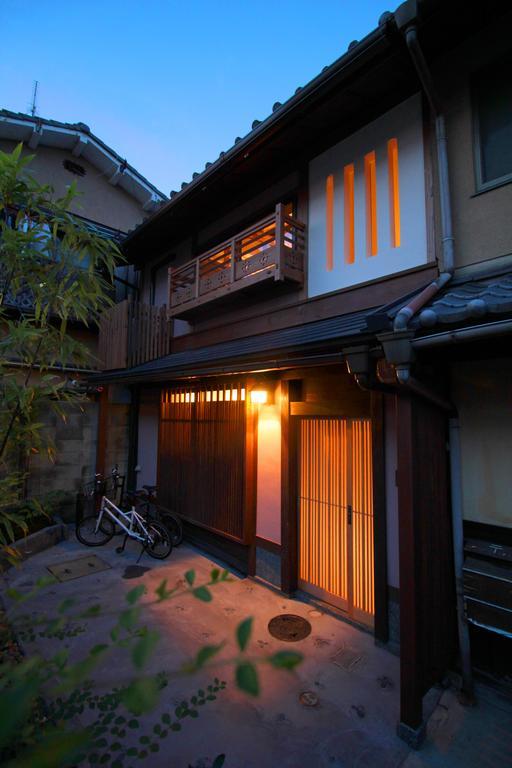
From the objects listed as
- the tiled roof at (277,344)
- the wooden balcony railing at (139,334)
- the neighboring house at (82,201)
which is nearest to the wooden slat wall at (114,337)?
the wooden balcony railing at (139,334)

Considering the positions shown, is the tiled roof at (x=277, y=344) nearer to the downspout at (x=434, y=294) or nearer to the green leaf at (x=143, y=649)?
the downspout at (x=434, y=294)

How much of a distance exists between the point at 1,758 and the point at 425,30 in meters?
7.49

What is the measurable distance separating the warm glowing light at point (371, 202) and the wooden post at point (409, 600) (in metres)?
2.95

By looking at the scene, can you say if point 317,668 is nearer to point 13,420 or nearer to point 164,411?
point 13,420

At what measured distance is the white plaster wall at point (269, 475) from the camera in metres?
5.65

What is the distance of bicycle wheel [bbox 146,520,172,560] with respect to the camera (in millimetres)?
6706

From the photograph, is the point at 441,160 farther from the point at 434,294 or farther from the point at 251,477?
the point at 251,477

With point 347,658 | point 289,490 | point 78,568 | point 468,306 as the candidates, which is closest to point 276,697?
point 347,658

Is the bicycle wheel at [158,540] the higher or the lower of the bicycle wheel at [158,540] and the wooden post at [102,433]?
the lower

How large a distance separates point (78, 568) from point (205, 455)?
113 inches


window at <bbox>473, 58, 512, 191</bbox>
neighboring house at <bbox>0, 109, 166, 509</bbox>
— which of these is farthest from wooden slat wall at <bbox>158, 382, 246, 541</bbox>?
window at <bbox>473, 58, 512, 191</bbox>

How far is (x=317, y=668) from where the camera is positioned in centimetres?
384

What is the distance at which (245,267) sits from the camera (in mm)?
6281

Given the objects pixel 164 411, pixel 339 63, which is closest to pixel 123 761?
pixel 164 411
